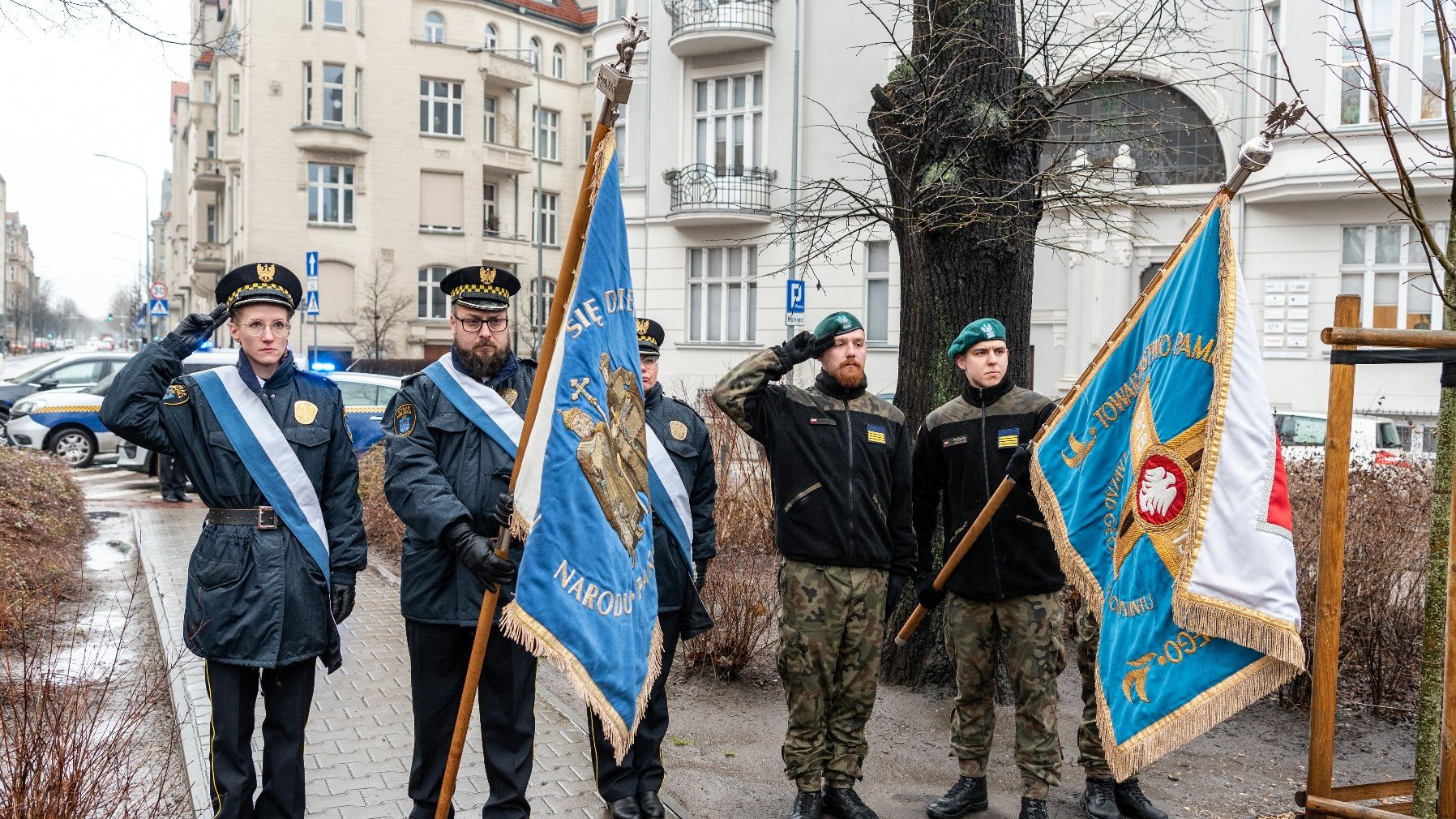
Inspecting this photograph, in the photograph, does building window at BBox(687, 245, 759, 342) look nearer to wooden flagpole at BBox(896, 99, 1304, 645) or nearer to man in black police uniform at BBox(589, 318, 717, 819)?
man in black police uniform at BBox(589, 318, 717, 819)

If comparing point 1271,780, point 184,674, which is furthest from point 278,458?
point 1271,780

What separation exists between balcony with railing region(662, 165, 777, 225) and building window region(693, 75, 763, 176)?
7.3 inches

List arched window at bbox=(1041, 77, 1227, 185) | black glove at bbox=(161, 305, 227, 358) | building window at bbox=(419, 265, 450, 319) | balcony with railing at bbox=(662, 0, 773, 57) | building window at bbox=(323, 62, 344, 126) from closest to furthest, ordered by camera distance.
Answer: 1. black glove at bbox=(161, 305, 227, 358)
2. arched window at bbox=(1041, 77, 1227, 185)
3. balcony with railing at bbox=(662, 0, 773, 57)
4. building window at bbox=(323, 62, 344, 126)
5. building window at bbox=(419, 265, 450, 319)

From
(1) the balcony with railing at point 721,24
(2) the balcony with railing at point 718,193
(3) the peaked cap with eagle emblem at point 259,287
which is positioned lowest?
(3) the peaked cap with eagle emblem at point 259,287

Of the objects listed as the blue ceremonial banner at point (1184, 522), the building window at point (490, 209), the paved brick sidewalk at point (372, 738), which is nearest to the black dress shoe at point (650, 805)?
the paved brick sidewalk at point (372, 738)

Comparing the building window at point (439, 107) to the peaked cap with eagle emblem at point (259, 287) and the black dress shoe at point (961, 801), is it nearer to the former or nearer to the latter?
the peaked cap with eagle emblem at point (259, 287)

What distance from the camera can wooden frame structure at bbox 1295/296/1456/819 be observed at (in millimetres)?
3758

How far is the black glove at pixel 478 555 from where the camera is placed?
12.8 ft

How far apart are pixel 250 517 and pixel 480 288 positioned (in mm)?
1190

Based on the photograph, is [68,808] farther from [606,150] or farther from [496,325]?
[606,150]

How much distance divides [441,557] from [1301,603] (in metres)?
5.08

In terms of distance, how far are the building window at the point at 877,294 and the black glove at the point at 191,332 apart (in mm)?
22837

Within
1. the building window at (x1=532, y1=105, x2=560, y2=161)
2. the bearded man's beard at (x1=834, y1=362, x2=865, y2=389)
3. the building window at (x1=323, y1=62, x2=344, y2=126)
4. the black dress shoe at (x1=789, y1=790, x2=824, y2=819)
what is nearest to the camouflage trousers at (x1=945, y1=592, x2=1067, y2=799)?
the black dress shoe at (x1=789, y1=790, x2=824, y2=819)

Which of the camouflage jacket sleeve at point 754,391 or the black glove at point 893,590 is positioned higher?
the camouflage jacket sleeve at point 754,391
